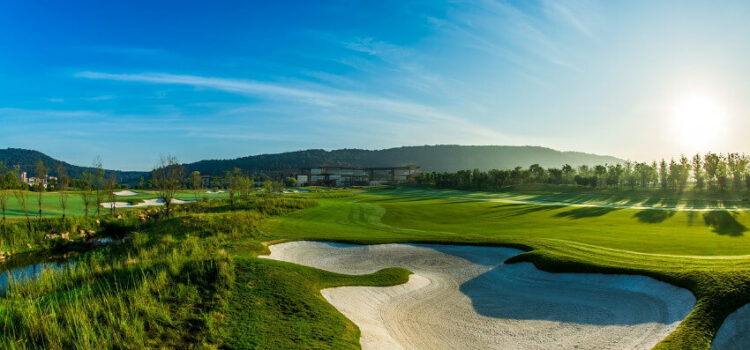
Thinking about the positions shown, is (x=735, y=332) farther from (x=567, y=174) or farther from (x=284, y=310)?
(x=567, y=174)

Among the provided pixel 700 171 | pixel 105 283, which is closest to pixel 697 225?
pixel 105 283

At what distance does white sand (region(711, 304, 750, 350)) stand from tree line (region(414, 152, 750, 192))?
60.5 m

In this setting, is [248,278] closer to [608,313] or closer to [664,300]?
[608,313]

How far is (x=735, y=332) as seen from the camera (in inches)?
277

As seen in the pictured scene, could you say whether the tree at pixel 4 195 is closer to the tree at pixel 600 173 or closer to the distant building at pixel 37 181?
the distant building at pixel 37 181

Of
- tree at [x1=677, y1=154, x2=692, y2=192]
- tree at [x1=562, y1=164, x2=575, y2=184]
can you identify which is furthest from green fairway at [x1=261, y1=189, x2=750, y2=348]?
tree at [x1=562, y1=164, x2=575, y2=184]

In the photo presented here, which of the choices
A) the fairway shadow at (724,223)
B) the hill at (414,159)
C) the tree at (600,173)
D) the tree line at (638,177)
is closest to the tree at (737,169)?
the tree line at (638,177)

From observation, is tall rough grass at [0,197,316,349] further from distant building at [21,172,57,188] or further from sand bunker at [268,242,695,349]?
distant building at [21,172,57,188]

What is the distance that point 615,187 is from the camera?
6462 cm

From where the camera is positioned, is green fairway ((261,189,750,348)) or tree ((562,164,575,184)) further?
tree ((562,164,575,184))

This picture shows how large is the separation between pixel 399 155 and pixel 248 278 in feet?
599

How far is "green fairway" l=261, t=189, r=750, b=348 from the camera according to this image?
8219 mm

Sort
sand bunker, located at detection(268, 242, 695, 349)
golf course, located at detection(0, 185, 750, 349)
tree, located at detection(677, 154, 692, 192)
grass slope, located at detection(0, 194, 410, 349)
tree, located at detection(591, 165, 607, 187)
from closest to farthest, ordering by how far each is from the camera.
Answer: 1. grass slope, located at detection(0, 194, 410, 349)
2. golf course, located at detection(0, 185, 750, 349)
3. sand bunker, located at detection(268, 242, 695, 349)
4. tree, located at detection(677, 154, 692, 192)
5. tree, located at detection(591, 165, 607, 187)

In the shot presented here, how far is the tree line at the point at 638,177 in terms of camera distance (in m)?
50.8
